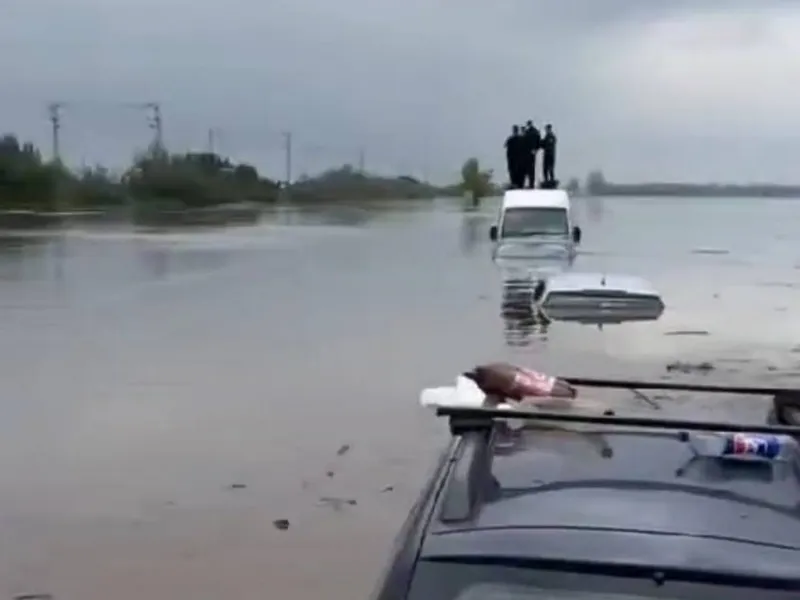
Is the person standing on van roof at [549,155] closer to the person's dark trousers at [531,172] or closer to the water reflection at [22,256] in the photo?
the person's dark trousers at [531,172]

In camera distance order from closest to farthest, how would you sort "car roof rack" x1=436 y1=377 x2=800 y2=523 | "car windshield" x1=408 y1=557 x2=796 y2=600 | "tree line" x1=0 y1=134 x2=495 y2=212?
"car windshield" x1=408 y1=557 x2=796 y2=600 → "car roof rack" x1=436 y1=377 x2=800 y2=523 → "tree line" x1=0 y1=134 x2=495 y2=212

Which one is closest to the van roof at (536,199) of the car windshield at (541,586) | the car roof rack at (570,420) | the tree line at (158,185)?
the car roof rack at (570,420)

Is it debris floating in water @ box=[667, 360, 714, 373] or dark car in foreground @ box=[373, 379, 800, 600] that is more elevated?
dark car in foreground @ box=[373, 379, 800, 600]

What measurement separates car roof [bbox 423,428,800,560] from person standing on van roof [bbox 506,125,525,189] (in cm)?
3170

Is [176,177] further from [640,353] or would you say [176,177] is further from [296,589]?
[296,589]

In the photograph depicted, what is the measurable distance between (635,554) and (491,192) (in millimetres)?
103388

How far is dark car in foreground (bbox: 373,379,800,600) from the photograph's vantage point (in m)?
2.69

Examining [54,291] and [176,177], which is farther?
[176,177]

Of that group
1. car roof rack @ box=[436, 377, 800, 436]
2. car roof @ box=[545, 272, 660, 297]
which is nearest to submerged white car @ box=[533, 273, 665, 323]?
car roof @ box=[545, 272, 660, 297]

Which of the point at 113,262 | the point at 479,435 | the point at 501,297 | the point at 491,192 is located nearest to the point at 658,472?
the point at 479,435

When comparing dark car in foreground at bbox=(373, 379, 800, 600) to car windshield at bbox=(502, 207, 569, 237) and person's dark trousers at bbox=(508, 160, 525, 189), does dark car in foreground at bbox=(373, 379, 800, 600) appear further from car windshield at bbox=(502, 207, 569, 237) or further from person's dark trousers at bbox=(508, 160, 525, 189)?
person's dark trousers at bbox=(508, 160, 525, 189)

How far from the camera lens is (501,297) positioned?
2417 centimetres

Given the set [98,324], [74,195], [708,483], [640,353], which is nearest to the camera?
[708,483]

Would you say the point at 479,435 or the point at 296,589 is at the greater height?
the point at 479,435
